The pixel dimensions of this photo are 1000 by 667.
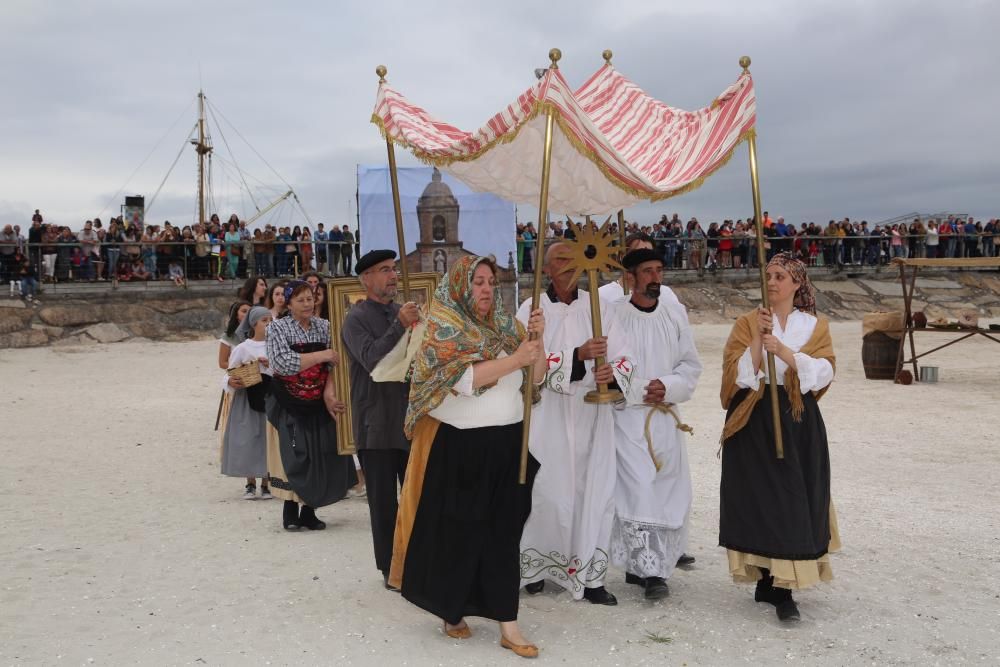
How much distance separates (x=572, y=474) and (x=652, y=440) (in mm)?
477

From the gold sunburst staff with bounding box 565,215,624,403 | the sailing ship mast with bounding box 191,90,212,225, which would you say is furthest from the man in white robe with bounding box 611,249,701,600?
the sailing ship mast with bounding box 191,90,212,225

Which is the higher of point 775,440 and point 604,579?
point 775,440

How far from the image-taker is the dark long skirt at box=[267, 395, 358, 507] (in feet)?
21.0

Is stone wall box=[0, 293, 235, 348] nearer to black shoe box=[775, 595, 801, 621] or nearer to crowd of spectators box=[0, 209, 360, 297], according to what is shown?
crowd of spectators box=[0, 209, 360, 297]

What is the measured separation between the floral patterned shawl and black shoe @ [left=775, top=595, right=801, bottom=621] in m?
1.84

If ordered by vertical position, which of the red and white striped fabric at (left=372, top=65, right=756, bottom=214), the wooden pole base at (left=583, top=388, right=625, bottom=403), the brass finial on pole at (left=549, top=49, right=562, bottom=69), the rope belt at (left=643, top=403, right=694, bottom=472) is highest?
the brass finial on pole at (left=549, top=49, right=562, bottom=69)

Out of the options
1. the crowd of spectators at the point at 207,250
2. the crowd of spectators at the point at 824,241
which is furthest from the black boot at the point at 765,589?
the crowd of spectators at the point at 824,241

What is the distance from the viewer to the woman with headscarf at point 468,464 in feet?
13.8

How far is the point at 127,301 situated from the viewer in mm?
22031

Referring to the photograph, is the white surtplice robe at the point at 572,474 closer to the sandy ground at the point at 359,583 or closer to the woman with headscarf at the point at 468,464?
the sandy ground at the point at 359,583

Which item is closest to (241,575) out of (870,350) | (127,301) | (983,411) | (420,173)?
(420,173)

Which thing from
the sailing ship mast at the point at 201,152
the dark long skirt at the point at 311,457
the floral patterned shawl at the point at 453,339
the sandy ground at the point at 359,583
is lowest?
the sandy ground at the point at 359,583

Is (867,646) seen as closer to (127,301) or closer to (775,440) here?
(775,440)

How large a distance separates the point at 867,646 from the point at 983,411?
366 inches
